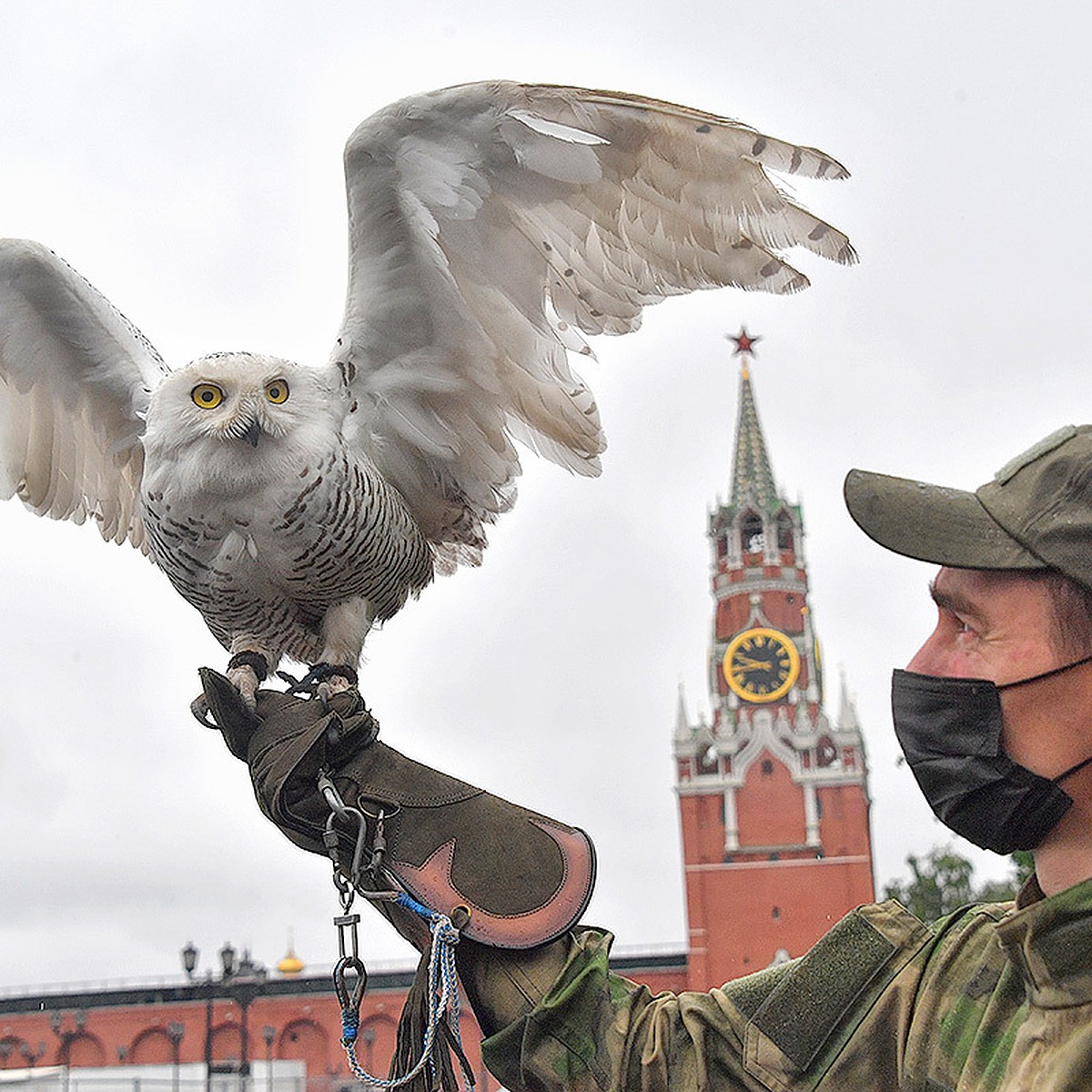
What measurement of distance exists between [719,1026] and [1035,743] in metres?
0.67

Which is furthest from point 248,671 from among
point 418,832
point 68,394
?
point 68,394

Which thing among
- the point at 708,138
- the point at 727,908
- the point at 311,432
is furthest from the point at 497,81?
the point at 727,908

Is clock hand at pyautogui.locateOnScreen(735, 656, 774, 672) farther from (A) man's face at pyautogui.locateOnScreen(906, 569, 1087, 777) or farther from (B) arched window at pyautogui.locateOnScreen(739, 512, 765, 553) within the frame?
(A) man's face at pyautogui.locateOnScreen(906, 569, 1087, 777)

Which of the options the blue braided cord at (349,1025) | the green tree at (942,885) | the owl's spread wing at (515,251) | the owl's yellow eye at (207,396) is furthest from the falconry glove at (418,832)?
the green tree at (942,885)

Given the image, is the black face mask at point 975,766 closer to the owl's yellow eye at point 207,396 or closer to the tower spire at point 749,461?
the owl's yellow eye at point 207,396

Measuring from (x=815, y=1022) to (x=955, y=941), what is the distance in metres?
0.22

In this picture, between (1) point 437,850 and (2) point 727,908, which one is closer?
(1) point 437,850

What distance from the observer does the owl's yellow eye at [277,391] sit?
9.09 ft

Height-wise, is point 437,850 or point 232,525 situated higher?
point 232,525

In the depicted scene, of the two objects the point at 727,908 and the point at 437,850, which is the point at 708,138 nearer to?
the point at 437,850

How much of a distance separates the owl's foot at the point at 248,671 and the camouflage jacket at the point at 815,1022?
0.88m

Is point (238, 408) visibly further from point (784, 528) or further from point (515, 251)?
point (784, 528)

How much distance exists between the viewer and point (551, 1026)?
1.94 m

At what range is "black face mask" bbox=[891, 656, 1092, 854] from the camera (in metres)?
1.59
